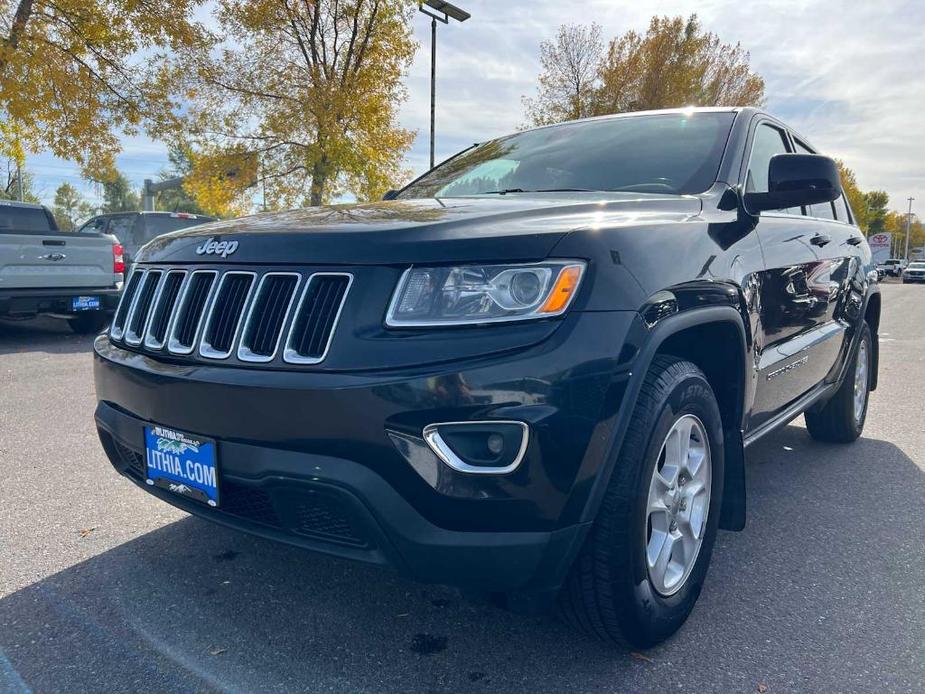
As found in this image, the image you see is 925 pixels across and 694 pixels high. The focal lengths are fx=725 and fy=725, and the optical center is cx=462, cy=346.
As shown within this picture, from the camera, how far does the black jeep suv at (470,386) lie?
170 cm

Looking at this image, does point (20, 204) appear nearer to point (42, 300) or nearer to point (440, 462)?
point (42, 300)

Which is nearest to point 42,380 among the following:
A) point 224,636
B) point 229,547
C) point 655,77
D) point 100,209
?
point 229,547

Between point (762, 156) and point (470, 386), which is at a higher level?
point (762, 156)

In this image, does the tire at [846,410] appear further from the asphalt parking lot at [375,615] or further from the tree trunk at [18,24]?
the tree trunk at [18,24]

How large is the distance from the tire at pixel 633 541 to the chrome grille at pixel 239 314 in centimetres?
84

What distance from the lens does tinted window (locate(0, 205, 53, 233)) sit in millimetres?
9348

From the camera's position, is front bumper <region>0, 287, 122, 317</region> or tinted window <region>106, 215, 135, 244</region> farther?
tinted window <region>106, 215, 135, 244</region>

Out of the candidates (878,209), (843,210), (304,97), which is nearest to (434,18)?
(304,97)

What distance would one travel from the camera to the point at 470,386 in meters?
1.67

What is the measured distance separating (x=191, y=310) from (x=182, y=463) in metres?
0.46

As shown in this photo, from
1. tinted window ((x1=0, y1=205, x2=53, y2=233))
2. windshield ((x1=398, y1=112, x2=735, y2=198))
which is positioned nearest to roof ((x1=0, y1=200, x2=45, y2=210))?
tinted window ((x1=0, y1=205, x2=53, y2=233))

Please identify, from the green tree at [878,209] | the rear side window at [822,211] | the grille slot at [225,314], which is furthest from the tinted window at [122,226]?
the green tree at [878,209]

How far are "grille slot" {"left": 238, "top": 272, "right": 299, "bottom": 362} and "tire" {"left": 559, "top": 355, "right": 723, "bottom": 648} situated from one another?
0.96 metres

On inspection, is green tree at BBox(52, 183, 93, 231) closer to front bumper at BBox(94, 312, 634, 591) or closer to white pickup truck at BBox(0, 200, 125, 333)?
white pickup truck at BBox(0, 200, 125, 333)
